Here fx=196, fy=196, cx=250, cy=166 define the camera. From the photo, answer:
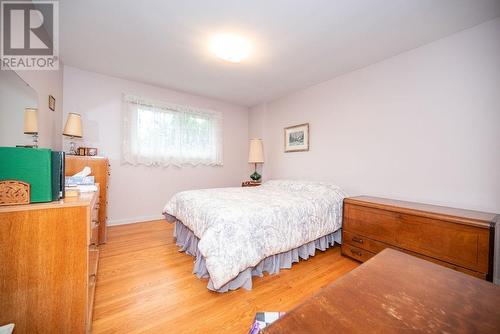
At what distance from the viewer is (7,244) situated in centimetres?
92

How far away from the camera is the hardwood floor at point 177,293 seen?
1283 mm

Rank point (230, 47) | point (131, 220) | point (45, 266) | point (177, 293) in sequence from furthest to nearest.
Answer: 1. point (131, 220)
2. point (230, 47)
3. point (177, 293)
4. point (45, 266)

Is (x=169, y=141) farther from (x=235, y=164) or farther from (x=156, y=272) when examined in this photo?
(x=156, y=272)

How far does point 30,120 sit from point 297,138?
131 inches

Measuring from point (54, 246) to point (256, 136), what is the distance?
387cm

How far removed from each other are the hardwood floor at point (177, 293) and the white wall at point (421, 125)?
1169 mm

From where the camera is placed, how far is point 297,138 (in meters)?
3.58

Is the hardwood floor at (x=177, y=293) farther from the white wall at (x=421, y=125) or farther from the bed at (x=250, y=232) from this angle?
the white wall at (x=421, y=125)

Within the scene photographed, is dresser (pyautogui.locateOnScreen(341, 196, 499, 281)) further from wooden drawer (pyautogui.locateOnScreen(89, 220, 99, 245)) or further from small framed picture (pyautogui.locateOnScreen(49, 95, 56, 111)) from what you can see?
small framed picture (pyautogui.locateOnScreen(49, 95, 56, 111))

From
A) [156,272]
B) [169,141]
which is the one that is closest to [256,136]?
[169,141]

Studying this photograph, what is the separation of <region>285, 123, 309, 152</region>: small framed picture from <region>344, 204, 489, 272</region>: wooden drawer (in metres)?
1.54

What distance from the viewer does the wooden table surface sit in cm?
47

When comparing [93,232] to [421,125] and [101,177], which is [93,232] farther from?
[421,125]

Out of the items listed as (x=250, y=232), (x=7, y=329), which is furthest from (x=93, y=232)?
(x=250, y=232)
